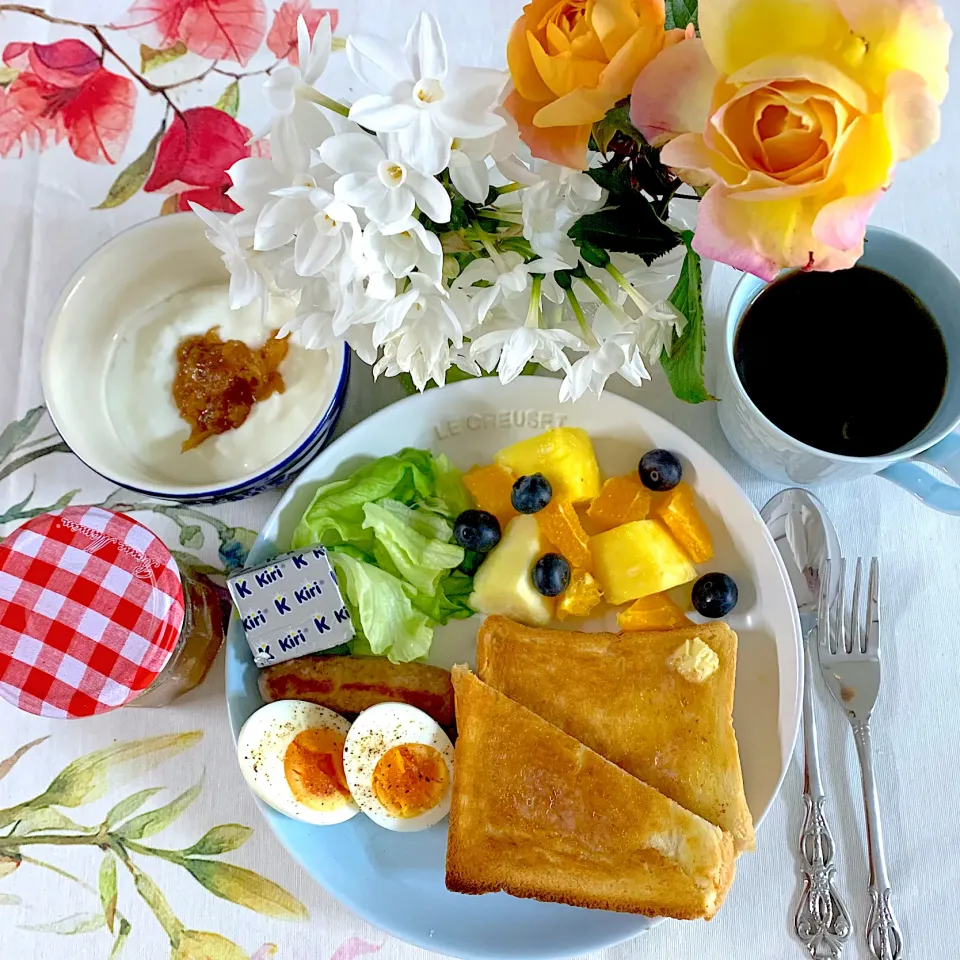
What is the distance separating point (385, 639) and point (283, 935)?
430 millimetres

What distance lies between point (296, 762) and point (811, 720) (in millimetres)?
687

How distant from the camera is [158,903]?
1.20 metres

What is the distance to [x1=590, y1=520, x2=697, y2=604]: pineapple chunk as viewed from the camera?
44.6 inches

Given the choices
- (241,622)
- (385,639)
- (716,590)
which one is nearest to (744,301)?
(716,590)

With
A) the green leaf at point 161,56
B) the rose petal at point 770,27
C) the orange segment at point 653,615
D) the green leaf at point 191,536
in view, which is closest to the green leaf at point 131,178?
the green leaf at point 161,56

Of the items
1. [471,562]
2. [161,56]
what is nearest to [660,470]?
[471,562]

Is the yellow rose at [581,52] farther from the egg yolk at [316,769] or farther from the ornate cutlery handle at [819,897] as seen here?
the ornate cutlery handle at [819,897]

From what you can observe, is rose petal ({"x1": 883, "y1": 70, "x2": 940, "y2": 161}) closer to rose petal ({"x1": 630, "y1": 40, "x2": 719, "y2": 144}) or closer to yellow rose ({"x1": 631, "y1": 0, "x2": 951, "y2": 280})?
yellow rose ({"x1": 631, "y1": 0, "x2": 951, "y2": 280})

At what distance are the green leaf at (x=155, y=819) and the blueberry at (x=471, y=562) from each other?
1.56 feet

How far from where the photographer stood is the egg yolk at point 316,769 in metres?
1.13

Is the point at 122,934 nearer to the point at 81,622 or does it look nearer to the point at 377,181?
the point at 81,622

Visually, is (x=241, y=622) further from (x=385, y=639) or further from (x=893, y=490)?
(x=893, y=490)

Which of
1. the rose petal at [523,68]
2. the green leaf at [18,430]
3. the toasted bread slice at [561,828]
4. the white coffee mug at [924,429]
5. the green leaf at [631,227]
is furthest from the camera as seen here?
the green leaf at [18,430]

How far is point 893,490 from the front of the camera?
1227 mm
